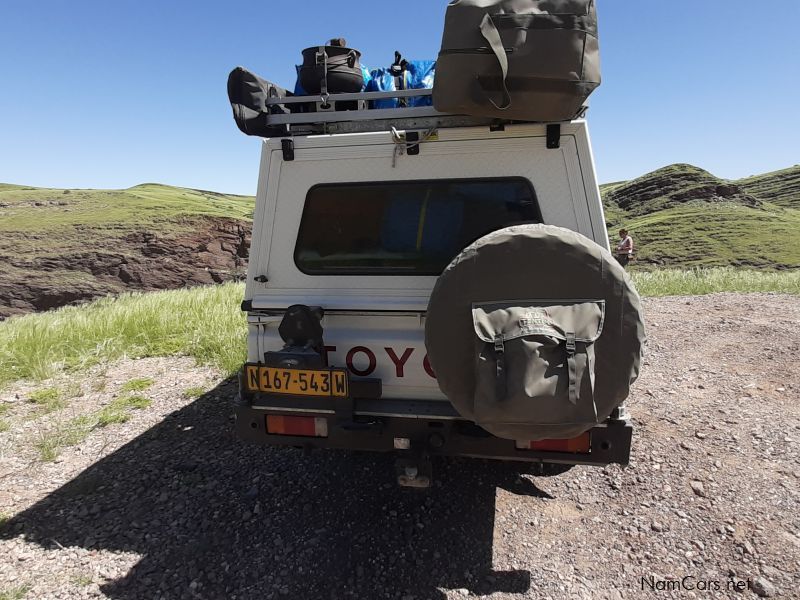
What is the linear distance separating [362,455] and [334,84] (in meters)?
2.66

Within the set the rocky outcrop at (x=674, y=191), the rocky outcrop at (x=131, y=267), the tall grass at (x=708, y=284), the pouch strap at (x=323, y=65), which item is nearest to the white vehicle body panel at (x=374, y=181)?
the pouch strap at (x=323, y=65)

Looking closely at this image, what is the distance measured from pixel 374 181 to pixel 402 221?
0.28m

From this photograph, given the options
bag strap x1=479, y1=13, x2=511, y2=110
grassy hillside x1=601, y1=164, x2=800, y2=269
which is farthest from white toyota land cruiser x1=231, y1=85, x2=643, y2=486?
grassy hillside x1=601, y1=164, x2=800, y2=269

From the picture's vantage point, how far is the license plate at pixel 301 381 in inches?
99.8

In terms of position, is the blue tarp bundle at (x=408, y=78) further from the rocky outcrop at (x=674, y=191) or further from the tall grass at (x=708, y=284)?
the rocky outcrop at (x=674, y=191)

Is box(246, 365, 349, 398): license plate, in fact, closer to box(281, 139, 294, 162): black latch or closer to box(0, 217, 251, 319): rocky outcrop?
box(281, 139, 294, 162): black latch

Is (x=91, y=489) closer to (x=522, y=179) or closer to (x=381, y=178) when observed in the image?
(x=381, y=178)

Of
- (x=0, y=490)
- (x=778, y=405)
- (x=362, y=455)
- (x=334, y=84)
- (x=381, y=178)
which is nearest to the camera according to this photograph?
(x=381, y=178)

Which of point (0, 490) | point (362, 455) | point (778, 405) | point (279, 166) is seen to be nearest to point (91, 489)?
point (0, 490)

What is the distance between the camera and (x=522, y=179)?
2.51 meters

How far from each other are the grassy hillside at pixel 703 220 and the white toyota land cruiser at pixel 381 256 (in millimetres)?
34516

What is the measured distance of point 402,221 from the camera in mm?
2721

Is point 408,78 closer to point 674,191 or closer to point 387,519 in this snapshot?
point 387,519

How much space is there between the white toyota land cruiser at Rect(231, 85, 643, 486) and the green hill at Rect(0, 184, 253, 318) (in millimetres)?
21457
